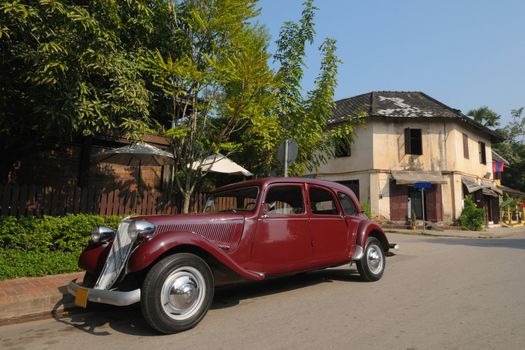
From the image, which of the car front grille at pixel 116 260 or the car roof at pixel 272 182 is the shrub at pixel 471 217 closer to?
the car roof at pixel 272 182

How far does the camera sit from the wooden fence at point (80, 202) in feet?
20.9

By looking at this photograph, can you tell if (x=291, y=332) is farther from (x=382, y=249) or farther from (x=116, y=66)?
(x=116, y=66)

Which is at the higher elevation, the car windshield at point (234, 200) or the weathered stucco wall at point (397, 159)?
the weathered stucco wall at point (397, 159)

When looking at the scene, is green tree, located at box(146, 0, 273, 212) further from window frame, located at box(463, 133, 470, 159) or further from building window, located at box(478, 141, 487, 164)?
building window, located at box(478, 141, 487, 164)

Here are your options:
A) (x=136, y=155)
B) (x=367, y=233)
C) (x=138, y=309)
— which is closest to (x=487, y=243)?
(x=367, y=233)

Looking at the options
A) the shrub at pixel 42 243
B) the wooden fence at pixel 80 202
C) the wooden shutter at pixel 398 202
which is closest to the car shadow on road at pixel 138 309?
the shrub at pixel 42 243

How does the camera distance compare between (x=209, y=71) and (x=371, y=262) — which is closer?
(x=371, y=262)

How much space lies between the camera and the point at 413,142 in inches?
864

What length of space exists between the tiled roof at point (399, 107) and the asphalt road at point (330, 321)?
15970 mm

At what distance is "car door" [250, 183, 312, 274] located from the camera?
4484mm

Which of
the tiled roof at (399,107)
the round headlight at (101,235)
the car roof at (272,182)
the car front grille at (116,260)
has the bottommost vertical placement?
the car front grille at (116,260)

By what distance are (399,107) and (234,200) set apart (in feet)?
66.4

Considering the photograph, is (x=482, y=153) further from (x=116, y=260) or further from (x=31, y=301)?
(x=31, y=301)

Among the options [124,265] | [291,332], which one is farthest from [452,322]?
[124,265]
